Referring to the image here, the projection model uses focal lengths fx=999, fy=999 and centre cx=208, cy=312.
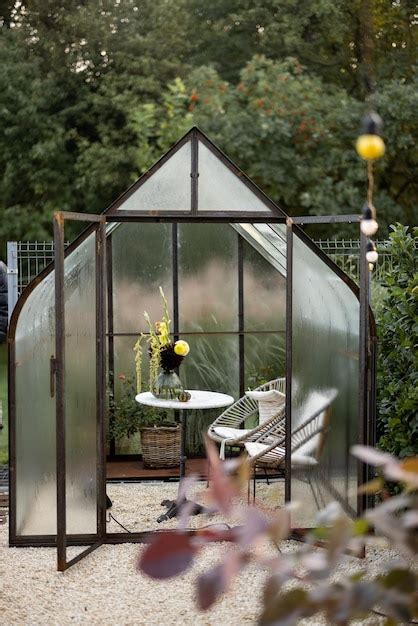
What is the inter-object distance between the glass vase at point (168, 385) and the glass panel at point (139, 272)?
63.0 inches

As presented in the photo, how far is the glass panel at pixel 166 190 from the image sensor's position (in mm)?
6109

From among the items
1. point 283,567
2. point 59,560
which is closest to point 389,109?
point 59,560

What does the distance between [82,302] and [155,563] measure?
4944mm

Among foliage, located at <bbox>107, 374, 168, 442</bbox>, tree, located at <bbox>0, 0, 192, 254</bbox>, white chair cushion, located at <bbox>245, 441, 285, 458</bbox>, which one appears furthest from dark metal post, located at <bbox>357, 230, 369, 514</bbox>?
tree, located at <bbox>0, 0, 192, 254</bbox>

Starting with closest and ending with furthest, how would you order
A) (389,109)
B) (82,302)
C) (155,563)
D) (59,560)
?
1. (155,563)
2. (59,560)
3. (82,302)
4. (389,109)

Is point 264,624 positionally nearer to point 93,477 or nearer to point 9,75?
point 93,477

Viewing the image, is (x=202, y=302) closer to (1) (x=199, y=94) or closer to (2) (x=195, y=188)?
(2) (x=195, y=188)

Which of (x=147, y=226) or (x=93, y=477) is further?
(x=147, y=226)

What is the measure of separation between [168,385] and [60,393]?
1573 millimetres

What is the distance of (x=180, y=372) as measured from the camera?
28.9 feet

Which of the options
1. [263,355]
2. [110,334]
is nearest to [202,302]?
[263,355]

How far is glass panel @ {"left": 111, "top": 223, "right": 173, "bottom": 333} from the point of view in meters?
8.69

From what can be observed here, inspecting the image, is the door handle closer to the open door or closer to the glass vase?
the open door

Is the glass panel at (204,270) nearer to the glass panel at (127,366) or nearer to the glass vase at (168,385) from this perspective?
the glass panel at (127,366)
